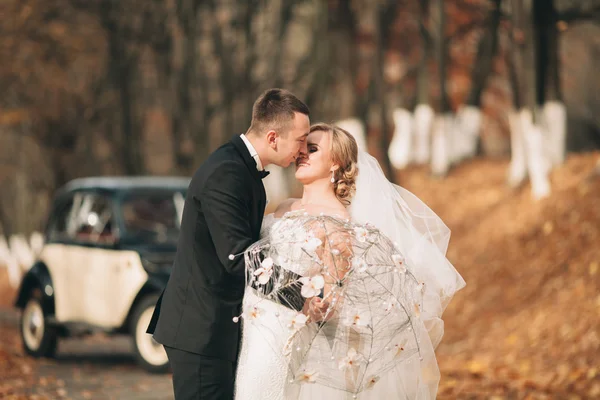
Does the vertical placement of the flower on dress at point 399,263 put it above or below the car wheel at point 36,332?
above

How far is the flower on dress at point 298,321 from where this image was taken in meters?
5.63

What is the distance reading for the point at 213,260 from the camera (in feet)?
18.4

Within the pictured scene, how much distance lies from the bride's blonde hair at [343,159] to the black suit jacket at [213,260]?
2.11 ft

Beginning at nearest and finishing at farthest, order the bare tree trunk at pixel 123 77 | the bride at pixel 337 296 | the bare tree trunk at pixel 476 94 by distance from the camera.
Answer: the bride at pixel 337 296
the bare tree trunk at pixel 476 94
the bare tree trunk at pixel 123 77

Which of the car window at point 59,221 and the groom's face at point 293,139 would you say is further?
the car window at point 59,221

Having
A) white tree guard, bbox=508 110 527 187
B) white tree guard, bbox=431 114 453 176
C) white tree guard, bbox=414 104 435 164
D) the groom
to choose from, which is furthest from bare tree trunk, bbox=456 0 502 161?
the groom

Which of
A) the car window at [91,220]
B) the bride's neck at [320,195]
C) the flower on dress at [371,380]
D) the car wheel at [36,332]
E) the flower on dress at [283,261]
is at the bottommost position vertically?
the car wheel at [36,332]

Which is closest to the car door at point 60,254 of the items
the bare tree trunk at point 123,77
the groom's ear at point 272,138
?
the groom's ear at point 272,138

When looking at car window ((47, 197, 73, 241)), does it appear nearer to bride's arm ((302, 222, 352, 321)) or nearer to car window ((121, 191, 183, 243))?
car window ((121, 191, 183, 243))

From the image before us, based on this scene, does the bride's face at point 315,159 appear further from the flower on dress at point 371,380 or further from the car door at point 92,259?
the car door at point 92,259

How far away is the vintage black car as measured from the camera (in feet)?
41.0

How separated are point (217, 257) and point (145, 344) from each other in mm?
7093

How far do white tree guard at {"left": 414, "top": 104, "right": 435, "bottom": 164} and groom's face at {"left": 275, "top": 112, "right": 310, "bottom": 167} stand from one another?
69.9 feet

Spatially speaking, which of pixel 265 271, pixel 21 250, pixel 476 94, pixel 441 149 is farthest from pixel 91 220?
pixel 21 250
